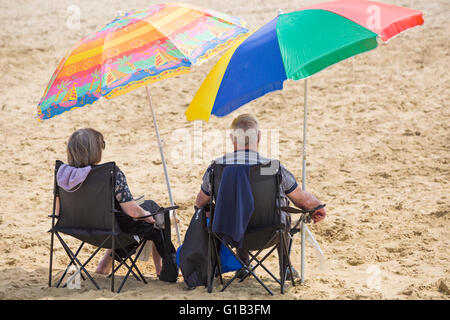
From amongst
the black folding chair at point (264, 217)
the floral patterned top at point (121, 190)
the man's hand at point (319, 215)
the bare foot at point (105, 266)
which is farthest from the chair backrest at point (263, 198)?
the bare foot at point (105, 266)

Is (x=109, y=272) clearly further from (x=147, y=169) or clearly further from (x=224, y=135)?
(x=224, y=135)

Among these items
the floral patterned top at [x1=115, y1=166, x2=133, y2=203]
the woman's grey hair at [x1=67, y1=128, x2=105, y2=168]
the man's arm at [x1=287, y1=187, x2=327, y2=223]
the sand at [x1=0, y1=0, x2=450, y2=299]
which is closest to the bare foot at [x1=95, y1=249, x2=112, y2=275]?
the sand at [x1=0, y1=0, x2=450, y2=299]

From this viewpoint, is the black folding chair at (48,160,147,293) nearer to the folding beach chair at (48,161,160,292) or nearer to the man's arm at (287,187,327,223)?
the folding beach chair at (48,161,160,292)

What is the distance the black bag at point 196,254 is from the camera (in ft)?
14.0

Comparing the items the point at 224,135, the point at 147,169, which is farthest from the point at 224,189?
the point at 224,135

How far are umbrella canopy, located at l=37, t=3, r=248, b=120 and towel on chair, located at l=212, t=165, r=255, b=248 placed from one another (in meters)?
0.95

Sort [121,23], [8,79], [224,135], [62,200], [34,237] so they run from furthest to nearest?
[8,79] < [224,135] < [34,237] < [121,23] < [62,200]

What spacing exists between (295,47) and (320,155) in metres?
4.17

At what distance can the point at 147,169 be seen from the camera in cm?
788

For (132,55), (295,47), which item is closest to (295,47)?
(295,47)

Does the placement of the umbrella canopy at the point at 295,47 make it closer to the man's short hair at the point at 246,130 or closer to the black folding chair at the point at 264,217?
the man's short hair at the point at 246,130

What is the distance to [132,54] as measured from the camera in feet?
14.6

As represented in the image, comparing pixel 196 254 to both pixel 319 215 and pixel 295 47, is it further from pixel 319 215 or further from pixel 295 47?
pixel 295 47

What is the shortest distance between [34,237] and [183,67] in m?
2.62
